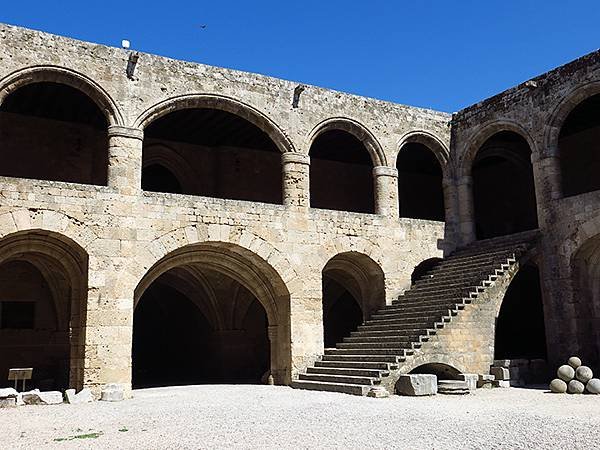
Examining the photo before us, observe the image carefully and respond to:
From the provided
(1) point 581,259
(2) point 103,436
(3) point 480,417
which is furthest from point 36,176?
(1) point 581,259

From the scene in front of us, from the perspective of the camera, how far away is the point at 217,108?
1492cm

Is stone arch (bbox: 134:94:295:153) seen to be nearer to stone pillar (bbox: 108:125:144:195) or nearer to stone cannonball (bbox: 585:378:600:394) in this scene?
stone pillar (bbox: 108:125:144:195)

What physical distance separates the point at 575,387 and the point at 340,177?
421 inches

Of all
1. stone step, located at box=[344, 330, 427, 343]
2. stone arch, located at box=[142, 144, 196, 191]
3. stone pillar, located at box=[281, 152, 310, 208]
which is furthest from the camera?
→ stone arch, located at box=[142, 144, 196, 191]

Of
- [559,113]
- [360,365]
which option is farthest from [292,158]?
[559,113]

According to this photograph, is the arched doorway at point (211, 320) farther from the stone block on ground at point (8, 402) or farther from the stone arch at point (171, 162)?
the stone block on ground at point (8, 402)

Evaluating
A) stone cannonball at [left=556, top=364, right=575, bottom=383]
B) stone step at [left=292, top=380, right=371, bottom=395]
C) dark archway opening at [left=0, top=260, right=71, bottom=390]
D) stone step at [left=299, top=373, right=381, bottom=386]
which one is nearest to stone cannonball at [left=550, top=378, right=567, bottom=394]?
stone cannonball at [left=556, top=364, right=575, bottom=383]

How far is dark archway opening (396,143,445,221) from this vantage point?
21.9 meters

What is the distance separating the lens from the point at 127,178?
13.4 meters

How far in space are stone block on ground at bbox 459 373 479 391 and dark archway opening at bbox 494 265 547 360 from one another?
162 inches

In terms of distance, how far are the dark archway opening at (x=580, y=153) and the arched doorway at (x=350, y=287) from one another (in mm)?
6654

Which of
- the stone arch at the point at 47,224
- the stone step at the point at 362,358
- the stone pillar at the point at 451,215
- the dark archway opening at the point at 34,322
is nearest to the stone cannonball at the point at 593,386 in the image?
the stone step at the point at 362,358

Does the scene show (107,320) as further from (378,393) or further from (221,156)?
(221,156)

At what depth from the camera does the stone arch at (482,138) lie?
16.2 metres
